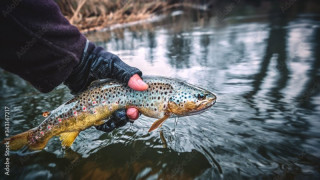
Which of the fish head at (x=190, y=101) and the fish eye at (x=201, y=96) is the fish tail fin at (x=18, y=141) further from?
the fish eye at (x=201, y=96)

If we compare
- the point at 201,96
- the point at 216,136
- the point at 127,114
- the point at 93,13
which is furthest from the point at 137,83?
the point at 93,13

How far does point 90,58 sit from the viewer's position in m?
2.41

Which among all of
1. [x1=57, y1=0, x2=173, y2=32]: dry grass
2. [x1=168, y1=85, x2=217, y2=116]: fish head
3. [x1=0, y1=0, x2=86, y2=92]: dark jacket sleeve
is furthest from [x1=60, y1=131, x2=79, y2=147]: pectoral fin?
[x1=57, y1=0, x2=173, y2=32]: dry grass

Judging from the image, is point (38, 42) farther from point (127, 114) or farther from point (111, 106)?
point (127, 114)

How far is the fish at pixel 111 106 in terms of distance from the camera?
2289 mm

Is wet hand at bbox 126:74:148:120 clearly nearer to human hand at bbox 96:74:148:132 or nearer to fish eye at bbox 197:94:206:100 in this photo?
human hand at bbox 96:74:148:132

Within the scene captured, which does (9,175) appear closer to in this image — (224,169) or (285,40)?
(224,169)

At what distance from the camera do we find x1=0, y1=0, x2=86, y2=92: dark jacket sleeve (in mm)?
1800

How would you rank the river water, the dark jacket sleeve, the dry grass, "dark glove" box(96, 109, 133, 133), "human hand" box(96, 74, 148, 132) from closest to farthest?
the dark jacket sleeve < the river water < "human hand" box(96, 74, 148, 132) < "dark glove" box(96, 109, 133, 133) < the dry grass

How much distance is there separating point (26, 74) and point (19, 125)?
1499 mm

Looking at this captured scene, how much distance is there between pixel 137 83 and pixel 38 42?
1005mm

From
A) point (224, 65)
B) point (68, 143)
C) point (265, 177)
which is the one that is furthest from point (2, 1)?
point (224, 65)

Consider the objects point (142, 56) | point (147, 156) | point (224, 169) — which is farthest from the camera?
point (142, 56)

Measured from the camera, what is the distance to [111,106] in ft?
7.71
